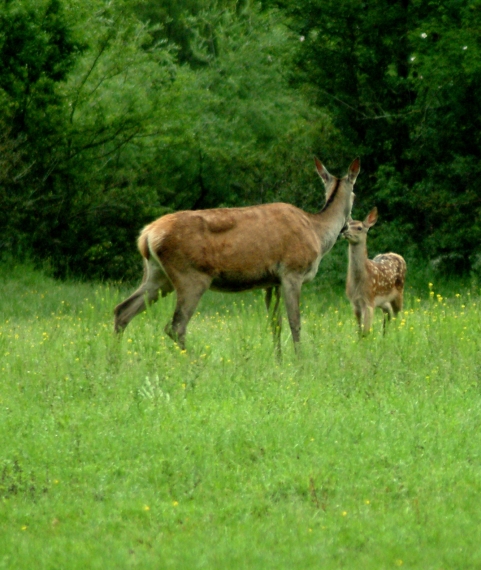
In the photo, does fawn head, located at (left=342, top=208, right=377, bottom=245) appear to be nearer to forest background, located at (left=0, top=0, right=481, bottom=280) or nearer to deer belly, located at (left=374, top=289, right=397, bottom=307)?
deer belly, located at (left=374, top=289, right=397, bottom=307)

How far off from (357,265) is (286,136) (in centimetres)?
1303

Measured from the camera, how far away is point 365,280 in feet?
40.9

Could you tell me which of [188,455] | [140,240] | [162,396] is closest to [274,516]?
[188,455]

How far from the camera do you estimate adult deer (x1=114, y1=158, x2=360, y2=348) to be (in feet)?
33.7

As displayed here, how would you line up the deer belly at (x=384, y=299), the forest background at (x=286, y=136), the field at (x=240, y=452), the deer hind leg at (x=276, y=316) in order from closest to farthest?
the field at (x=240, y=452), the deer hind leg at (x=276, y=316), the deer belly at (x=384, y=299), the forest background at (x=286, y=136)

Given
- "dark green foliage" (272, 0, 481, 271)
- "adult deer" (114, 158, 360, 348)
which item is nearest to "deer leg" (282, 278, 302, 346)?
"adult deer" (114, 158, 360, 348)

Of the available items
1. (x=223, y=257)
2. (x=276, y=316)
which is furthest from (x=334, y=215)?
(x=223, y=257)

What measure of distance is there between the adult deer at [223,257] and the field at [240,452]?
275mm

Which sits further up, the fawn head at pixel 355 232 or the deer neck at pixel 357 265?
the fawn head at pixel 355 232

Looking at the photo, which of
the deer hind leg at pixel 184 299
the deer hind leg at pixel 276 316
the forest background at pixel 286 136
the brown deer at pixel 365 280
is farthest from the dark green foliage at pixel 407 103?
the deer hind leg at pixel 184 299

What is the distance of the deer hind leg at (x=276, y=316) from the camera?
1004cm

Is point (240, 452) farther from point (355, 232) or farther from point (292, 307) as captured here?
point (355, 232)

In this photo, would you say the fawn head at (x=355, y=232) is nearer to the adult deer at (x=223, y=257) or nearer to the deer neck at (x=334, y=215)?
the deer neck at (x=334, y=215)

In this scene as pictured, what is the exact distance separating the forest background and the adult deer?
8872mm
